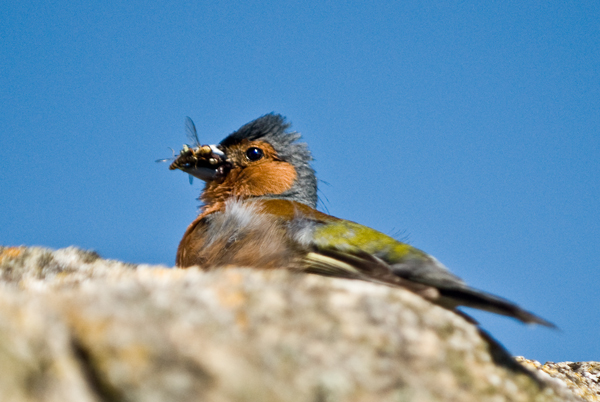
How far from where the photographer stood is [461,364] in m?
2.45

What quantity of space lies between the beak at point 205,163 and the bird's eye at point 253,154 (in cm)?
26

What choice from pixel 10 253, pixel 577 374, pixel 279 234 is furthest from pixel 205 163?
pixel 577 374

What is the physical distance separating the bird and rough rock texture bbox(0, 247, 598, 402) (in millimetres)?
434

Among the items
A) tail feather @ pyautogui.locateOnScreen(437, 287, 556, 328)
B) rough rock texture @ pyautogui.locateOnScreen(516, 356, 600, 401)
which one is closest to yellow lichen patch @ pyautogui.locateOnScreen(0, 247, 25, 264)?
tail feather @ pyautogui.locateOnScreen(437, 287, 556, 328)

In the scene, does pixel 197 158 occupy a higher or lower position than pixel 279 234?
higher

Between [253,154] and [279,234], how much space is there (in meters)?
2.08

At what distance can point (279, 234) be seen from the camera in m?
3.97

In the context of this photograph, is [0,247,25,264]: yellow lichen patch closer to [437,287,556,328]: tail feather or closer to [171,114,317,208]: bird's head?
[171,114,317,208]: bird's head

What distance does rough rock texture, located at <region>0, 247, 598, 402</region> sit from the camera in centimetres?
156

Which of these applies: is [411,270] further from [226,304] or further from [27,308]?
[27,308]

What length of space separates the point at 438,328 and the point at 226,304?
108 cm

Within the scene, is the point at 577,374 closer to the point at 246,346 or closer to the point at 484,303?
the point at 484,303

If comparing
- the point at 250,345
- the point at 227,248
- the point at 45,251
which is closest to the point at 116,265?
the point at 45,251

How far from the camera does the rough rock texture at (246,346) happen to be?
156cm
